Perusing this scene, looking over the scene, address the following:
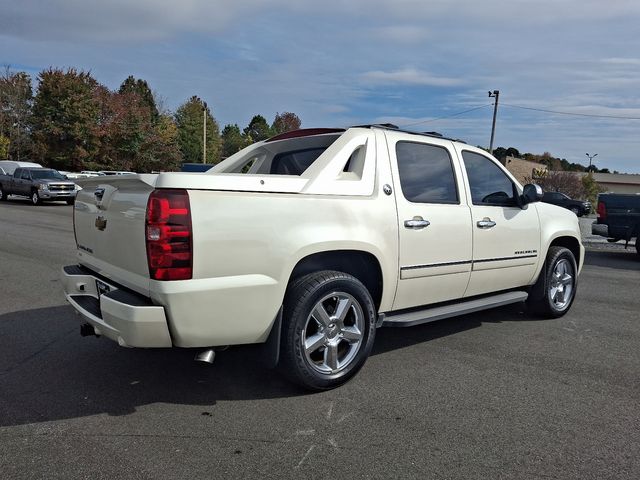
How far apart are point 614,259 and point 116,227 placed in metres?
11.2

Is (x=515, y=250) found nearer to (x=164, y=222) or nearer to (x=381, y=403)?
(x=381, y=403)

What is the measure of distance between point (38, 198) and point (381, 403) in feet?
76.0

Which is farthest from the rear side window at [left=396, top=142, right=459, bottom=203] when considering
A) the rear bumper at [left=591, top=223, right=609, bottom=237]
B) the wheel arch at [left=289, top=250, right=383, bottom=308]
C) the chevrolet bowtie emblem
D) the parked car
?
the parked car

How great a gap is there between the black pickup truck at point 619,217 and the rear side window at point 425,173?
8.17 metres

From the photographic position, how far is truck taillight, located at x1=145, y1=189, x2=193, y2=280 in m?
3.03

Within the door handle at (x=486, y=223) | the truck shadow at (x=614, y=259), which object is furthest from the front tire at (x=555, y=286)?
the truck shadow at (x=614, y=259)

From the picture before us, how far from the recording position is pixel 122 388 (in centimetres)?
373

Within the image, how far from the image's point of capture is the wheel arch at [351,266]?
3.69 meters

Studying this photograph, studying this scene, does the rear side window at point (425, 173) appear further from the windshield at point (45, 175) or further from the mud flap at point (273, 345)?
the windshield at point (45, 175)

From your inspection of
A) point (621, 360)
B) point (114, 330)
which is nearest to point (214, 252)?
point (114, 330)

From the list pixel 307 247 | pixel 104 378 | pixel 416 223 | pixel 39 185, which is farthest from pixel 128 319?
pixel 39 185

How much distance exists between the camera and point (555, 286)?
19.1ft

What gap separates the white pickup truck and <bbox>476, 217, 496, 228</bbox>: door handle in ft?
0.05

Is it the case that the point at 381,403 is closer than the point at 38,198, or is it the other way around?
the point at 381,403
